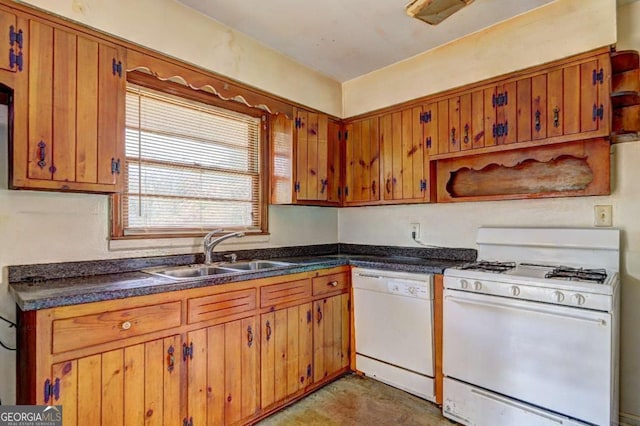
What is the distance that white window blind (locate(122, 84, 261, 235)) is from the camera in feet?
7.32

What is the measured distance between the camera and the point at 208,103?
2580 millimetres

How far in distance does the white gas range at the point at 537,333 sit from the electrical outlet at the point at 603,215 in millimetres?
82

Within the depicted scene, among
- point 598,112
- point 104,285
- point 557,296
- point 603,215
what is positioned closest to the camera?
point 104,285

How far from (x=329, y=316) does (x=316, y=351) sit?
266 mm

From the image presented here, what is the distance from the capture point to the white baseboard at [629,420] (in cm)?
207

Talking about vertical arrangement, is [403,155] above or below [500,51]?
below

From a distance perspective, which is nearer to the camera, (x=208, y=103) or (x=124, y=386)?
(x=124, y=386)

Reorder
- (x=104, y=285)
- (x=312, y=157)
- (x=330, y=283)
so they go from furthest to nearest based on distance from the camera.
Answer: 1. (x=312, y=157)
2. (x=330, y=283)
3. (x=104, y=285)

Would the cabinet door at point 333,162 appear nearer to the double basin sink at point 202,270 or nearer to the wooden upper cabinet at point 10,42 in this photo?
the double basin sink at point 202,270

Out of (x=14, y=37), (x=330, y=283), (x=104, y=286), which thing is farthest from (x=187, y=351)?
(x=14, y=37)

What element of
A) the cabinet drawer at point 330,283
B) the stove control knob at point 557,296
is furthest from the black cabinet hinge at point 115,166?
the stove control knob at point 557,296

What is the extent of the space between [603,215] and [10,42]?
3.30 metres

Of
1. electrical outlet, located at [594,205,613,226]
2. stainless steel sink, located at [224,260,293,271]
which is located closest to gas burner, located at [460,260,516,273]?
electrical outlet, located at [594,205,613,226]

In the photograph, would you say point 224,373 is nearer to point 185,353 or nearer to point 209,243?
point 185,353
